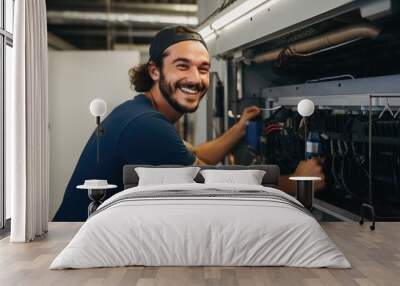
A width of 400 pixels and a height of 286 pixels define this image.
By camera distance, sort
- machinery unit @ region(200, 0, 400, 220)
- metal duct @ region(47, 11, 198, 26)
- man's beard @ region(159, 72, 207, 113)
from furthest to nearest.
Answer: metal duct @ region(47, 11, 198, 26) < man's beard @ region(159, 72, 207, 113) < machinery unit @ region(200, 0, 400, 220)

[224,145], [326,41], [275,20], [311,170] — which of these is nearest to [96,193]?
[224,145]

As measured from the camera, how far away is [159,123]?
24.8 ft

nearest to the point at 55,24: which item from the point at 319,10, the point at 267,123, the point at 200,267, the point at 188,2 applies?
the point at 188,2

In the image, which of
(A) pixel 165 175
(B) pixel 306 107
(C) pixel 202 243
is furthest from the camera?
(B) pixel 306 107

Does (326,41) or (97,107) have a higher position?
(326,41)

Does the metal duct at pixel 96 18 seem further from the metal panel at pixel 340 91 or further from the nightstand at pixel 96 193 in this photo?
the nightstand at pixel 96 193

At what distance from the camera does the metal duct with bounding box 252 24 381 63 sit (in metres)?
6.14

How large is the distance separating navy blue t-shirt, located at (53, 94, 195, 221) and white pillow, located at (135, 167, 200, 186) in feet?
1.23

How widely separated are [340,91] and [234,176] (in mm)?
1319

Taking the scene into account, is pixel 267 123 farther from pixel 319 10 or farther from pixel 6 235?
pixel 6 235

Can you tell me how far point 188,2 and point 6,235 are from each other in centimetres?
350

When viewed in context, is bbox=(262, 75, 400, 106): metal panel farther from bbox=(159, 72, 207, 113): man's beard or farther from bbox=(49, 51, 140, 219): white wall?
bbox=(49, 51, 140, 219): white wall

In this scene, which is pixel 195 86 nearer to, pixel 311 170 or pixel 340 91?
pixel 311 170

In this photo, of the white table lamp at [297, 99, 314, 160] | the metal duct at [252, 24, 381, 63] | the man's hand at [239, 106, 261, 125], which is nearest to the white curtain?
the man's hand at [239, 106, 261, 125]
